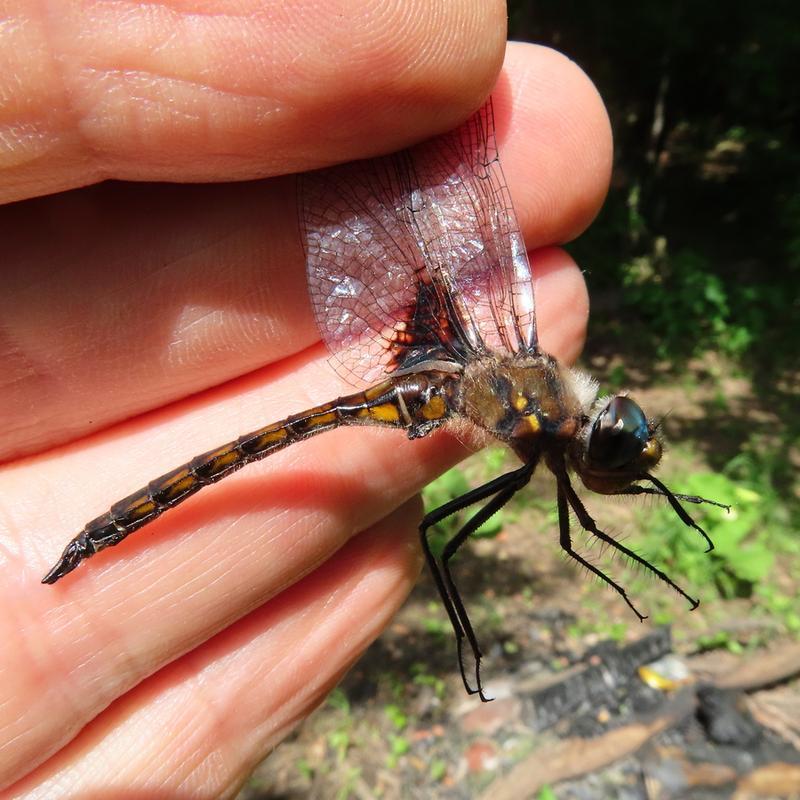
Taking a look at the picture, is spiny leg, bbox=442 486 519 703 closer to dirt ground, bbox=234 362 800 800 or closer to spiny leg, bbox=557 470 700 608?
spiny leg, bbox=557 470 700 608

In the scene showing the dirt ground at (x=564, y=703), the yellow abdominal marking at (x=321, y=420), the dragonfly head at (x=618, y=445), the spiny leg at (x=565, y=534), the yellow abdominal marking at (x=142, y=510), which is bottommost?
the dirt ground at (x=564, y=703)

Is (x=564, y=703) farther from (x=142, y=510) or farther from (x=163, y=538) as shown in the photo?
(x=142, y=510)

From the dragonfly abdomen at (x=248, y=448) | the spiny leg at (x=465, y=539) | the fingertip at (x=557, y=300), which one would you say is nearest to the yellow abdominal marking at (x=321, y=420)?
the dragonfly abdomen at (x=248, y=448)

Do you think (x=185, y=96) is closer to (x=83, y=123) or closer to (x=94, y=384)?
(x=83, y=123)

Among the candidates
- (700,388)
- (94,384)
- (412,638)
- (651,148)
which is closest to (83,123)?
(94,384)

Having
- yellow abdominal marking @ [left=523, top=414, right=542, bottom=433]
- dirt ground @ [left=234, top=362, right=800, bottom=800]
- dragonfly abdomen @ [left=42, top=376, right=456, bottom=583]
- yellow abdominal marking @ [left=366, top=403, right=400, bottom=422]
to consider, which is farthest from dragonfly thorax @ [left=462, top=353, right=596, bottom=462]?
dirt ground @ [left=234, top=362, right=800, bottom=800]


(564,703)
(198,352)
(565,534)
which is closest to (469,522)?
(565,534)

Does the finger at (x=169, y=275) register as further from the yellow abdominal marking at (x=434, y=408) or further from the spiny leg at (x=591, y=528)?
the spiny leg at (x=591, y=528)
